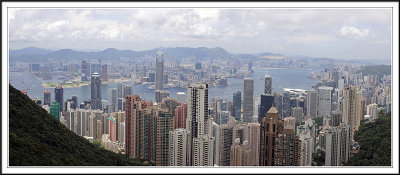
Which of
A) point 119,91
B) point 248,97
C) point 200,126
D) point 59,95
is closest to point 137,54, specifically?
point 200,126

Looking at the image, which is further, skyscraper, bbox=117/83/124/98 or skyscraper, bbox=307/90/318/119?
skyscraper, bbox=307/90/318/119

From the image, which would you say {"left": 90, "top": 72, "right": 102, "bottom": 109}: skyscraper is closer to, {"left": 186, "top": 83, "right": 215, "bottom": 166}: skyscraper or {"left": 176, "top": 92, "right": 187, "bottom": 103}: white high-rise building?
{"left": 176, "top": 92, "right": 187, "bottom": 103}: white high-rise building

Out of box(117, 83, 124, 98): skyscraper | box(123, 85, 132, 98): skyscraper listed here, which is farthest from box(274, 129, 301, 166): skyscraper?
box(117, 83, 124, 98): skyscraper

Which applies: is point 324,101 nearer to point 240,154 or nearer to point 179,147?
point 240,154

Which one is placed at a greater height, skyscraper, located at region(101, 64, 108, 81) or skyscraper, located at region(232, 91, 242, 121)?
skyscraper, located at region(101, 64, 108, 81)

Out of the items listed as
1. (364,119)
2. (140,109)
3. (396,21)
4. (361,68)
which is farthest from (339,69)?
(396,21)

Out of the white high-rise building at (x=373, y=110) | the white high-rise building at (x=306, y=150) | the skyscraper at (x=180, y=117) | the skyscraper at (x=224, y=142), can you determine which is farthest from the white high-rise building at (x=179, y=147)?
the white high-rise building at (x=373, y=110)
